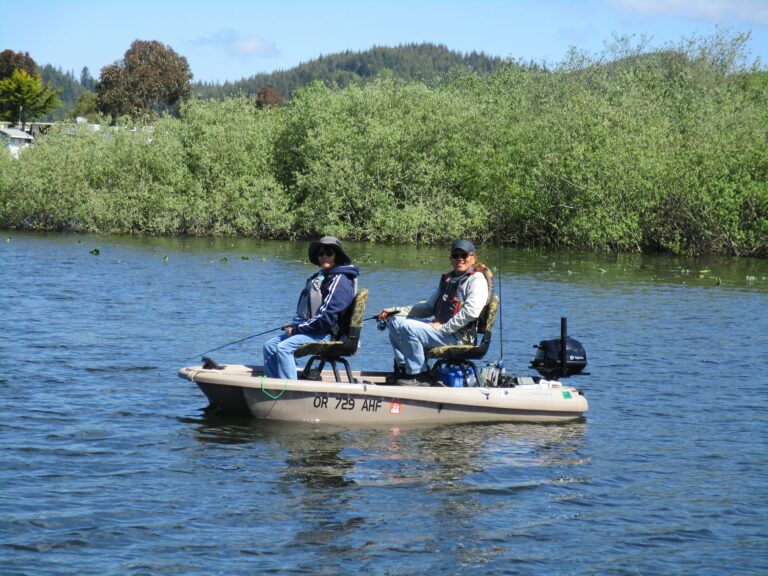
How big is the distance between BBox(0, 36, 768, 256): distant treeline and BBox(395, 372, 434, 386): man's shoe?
29670 mm

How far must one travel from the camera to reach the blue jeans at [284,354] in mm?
12453

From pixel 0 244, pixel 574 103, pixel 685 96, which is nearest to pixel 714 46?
pixel 685 96

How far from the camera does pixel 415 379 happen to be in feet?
42.9

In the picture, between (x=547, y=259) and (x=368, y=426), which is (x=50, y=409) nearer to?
(x=368, y=426)

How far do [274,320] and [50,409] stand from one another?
9.18 m

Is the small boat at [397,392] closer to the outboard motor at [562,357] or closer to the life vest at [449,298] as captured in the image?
the outboard motor at [562,357]

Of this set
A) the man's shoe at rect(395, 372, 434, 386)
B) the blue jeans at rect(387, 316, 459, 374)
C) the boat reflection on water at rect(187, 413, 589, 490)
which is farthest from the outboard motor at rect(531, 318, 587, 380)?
A: the man's shoe at rect(395, 372, 434, 386)

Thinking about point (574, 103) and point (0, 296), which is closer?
point (0, 296)

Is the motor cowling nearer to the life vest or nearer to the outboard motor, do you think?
the outboard motor

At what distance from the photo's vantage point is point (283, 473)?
10805 mm

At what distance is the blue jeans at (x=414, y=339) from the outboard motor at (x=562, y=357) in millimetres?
1253

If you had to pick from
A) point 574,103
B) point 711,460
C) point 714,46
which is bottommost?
point 711,460

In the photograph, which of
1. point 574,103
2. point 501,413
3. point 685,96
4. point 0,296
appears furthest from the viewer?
point 685,96

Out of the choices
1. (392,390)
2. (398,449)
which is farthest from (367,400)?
(398,449)
